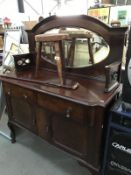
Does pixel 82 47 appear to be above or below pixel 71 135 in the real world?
above

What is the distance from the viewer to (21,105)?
1551 millimetres

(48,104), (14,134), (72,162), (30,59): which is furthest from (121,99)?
(14,134)

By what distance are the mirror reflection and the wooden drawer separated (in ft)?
1.36

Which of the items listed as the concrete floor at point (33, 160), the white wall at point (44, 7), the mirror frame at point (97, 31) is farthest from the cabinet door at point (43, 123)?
the white wall at point (44, 7)

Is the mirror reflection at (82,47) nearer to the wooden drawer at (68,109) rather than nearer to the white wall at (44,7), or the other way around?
the wooden drawer at (68,109)

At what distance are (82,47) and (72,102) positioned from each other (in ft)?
1.91

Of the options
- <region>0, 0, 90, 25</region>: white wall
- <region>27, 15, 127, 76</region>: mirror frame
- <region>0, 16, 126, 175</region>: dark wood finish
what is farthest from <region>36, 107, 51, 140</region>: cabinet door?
<region>0, 0, 90, 25</region>: white wall

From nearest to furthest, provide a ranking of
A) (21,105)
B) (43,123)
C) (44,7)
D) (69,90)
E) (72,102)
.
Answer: (72,102), (69,90), (43,123), (21,105), (44,7)

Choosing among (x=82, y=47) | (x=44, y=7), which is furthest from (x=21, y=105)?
(x=44, y=7)

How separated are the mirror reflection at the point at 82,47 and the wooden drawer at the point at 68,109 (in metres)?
0.41

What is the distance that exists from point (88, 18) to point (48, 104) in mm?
715

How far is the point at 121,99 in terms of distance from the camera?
115 cm

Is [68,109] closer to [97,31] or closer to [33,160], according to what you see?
[97,31]

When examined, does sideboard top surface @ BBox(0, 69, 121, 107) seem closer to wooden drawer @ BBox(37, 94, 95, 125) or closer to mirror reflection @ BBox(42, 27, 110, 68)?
wooden drawer @ BBox(37, 94, 95, 125)
